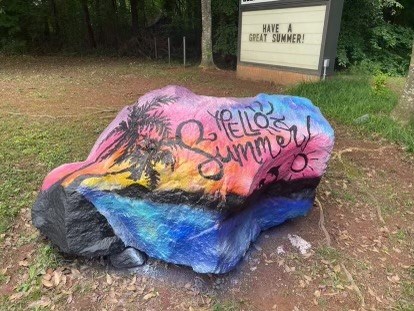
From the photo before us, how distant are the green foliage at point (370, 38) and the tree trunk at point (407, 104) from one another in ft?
15.6

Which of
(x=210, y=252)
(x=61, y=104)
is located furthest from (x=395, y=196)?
(x=61, y=104)

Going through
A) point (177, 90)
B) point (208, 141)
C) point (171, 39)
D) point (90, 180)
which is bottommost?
point (171, 39)

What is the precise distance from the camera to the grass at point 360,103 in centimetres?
478

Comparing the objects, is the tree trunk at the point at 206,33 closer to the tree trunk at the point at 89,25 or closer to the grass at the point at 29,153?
the grass at the point at 29,153

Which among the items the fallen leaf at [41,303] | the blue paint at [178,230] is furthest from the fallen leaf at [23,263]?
the blue paint at [178,230]

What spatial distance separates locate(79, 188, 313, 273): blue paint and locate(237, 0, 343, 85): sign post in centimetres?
536

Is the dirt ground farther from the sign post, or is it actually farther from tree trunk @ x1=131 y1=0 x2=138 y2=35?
tree trunk @ x1=131 y1=0 x2=138 y2=35

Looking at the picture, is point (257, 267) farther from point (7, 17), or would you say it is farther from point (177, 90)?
point (7, 17)

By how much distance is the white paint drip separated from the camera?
9.82 ft

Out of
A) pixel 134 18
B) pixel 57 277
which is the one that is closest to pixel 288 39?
pixel 57 277

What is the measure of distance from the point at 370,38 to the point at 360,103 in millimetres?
5548

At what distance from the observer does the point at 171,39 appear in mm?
14211

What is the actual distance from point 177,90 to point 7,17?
13.8 metres

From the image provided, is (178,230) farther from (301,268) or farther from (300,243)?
(300,243)
